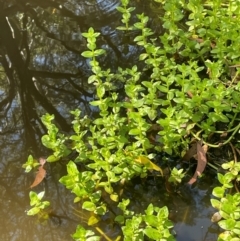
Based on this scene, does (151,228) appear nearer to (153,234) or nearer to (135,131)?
(153,234)

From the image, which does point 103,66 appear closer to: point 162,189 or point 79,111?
point 79,111

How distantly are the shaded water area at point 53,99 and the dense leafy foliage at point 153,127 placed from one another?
0.10m

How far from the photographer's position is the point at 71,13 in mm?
3717

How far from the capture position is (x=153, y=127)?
2666mm

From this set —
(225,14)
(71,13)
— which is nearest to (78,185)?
(225,14)

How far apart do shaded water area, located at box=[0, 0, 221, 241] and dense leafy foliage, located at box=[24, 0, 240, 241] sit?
0.34 feet

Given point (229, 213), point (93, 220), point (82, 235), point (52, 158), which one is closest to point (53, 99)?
point (52, 158)

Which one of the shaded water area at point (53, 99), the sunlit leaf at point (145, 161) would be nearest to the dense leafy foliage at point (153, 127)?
the sunlit leaf at point (145, 161)

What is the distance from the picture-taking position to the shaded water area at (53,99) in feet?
7.47

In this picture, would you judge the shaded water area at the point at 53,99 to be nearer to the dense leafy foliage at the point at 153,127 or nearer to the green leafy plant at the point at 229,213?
the dense leafy foliage at the point at 153,127

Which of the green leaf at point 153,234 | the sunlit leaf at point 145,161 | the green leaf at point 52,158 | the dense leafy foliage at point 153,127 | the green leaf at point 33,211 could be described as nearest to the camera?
the green leaf at point 153,234

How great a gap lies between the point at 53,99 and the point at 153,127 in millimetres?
707

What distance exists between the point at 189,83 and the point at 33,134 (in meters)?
0.94

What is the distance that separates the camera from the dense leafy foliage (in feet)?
6.92
